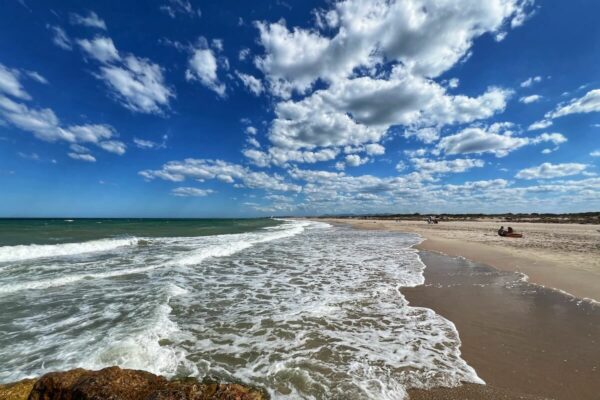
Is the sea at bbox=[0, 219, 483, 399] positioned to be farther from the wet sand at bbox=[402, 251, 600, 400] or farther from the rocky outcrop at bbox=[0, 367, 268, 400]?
the rocky outcrop at bbox=[0, 367, 268, 400]

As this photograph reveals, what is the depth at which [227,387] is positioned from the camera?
3.40 meters

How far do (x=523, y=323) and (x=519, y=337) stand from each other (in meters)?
0.93

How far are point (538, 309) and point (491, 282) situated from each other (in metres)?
2.96

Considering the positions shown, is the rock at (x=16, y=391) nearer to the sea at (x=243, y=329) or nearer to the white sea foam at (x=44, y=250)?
the sea at (x=243, y=329)

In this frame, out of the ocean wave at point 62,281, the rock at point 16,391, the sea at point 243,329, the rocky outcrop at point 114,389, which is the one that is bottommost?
the sea at point 243,329

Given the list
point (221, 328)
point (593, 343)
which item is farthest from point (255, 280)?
point (593, 343)

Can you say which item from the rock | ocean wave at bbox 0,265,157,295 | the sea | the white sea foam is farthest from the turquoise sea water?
the rock

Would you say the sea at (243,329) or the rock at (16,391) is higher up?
the rock at (16,391)

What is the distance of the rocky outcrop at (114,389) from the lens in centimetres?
305

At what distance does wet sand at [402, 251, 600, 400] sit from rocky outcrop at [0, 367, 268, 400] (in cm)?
270

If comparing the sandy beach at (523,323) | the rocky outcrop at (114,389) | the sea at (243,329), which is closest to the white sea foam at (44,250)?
the sea at (243,329)

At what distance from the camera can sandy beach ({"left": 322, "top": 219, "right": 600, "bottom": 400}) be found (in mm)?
4109

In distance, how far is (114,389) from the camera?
3094 mm

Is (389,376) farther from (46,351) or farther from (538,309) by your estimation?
(46,351)
